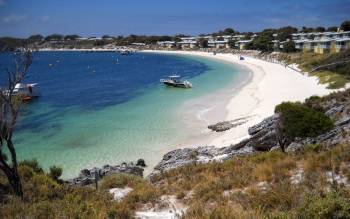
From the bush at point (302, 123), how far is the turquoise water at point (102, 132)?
9.88 m

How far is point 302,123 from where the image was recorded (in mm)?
19578

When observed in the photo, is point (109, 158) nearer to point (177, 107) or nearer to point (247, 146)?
point (247, 146)

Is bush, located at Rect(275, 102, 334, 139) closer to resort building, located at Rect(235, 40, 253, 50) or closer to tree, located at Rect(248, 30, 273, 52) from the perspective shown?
tree, located at Rect(248, 30, 273, 52)

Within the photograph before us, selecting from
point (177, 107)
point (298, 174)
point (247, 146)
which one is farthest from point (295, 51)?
point (298, 174)

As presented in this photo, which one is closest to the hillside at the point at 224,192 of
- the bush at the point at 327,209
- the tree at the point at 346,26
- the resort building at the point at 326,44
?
the bush at the point at 327,209

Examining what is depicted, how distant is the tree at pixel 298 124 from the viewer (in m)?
19.4

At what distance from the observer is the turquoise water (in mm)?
28109

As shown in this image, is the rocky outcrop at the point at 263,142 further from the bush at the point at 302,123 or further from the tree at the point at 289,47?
the tree at the point at 289,47

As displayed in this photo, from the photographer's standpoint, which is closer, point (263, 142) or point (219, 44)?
point (263, 142)

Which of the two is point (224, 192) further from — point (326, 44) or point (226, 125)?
point (326, 44)

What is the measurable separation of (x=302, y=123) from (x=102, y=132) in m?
20.9

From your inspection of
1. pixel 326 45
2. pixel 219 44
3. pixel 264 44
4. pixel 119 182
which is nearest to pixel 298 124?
pixel 119 182

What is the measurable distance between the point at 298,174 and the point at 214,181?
8.54 feet

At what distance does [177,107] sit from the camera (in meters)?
47.2
